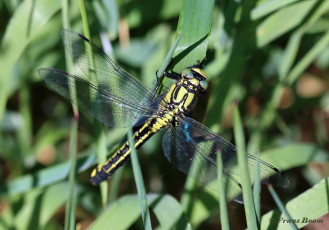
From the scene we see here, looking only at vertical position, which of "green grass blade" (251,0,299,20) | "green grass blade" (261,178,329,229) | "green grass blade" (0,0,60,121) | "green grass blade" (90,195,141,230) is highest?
"green grass blade" (0,0,60,121)

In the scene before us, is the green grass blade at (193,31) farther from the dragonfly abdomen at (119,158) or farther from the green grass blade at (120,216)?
the green grass blade at (120,216)

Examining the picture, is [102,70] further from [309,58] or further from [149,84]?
[309,58]

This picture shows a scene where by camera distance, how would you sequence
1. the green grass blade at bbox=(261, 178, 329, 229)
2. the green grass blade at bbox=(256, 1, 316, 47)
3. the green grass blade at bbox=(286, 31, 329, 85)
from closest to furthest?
the green grass blade at bbox=(261, 178, 329, 229), the green grass blade at bbox=(256, 1, 316, 47), the green grass blade at bbox=(286, 31, 329, 85)

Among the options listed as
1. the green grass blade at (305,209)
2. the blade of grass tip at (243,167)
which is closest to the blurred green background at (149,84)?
the green grass blade at (305,209)

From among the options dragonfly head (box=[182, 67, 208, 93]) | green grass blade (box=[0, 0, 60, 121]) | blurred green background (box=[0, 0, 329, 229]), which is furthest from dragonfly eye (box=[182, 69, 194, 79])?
green grass blade (box=[0, 0, 60, 121])

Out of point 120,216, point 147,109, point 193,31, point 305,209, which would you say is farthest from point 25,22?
point 305,209

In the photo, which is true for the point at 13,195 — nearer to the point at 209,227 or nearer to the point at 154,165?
the point at 154,165

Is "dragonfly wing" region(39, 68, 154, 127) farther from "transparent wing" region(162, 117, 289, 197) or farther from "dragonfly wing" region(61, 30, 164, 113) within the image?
"transparent wing" region(162, 117, 289, 197)
